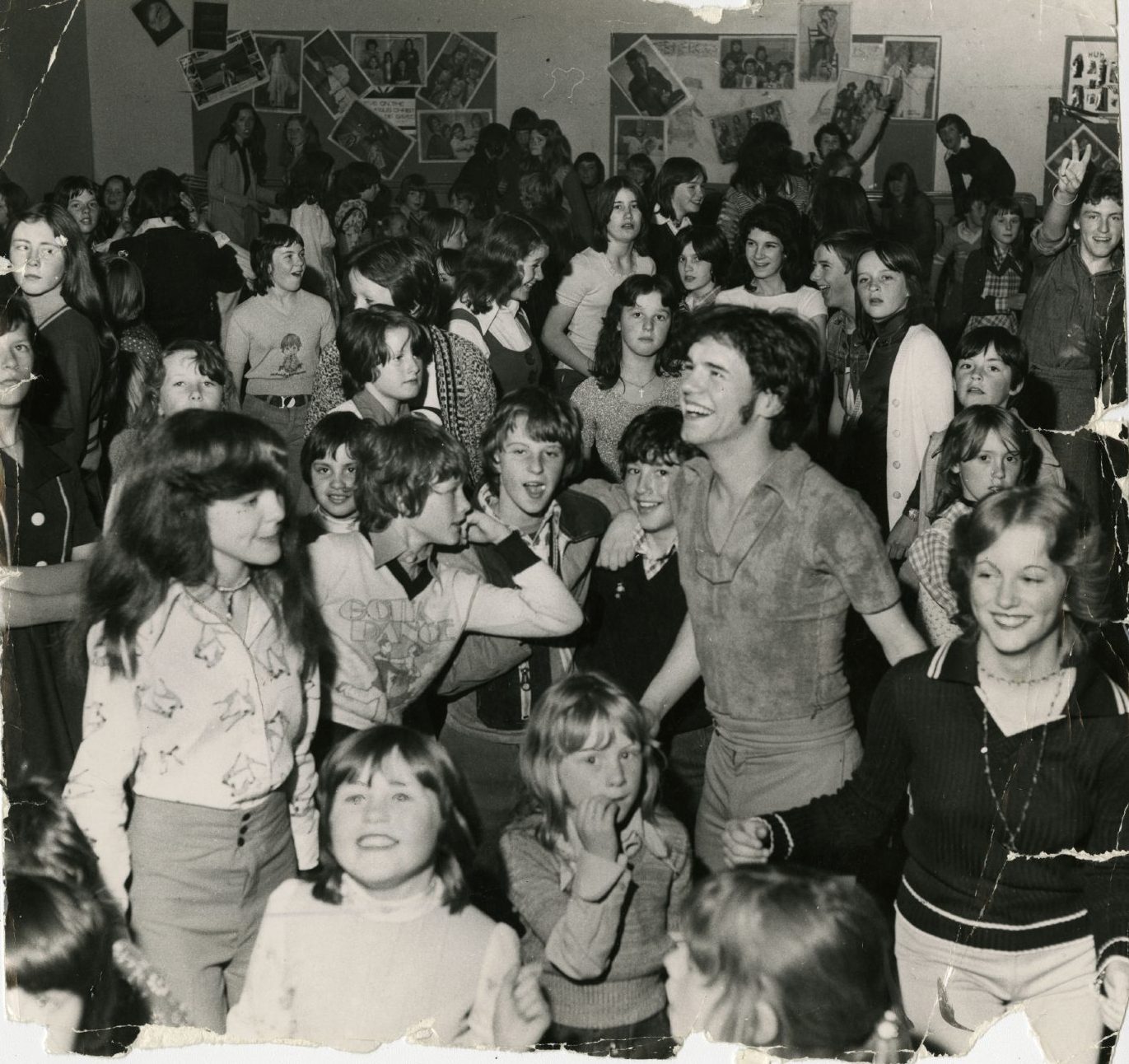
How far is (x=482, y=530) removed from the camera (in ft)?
8.06

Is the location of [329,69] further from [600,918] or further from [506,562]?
[600,918]

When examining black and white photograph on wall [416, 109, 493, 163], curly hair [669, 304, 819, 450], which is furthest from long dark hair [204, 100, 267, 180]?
curly hair [669, 304, 819, 450]

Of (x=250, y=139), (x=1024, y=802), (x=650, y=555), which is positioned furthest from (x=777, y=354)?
(x=250, y=139)

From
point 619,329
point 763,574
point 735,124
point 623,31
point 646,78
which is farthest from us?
point 735,124

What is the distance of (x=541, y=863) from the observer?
6.98 feet

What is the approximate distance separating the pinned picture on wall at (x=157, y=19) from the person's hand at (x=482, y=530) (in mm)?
1152

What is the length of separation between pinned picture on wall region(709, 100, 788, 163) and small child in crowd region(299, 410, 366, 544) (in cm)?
145

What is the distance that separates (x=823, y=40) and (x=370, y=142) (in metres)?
2.09

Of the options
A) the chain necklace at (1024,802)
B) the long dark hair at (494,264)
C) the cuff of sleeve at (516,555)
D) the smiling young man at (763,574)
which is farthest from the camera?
the long dark hair at (494,264)

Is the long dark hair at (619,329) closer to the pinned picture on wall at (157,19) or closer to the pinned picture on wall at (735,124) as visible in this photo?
the pinned picture on wall at (735,124)

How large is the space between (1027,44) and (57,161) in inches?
84.6

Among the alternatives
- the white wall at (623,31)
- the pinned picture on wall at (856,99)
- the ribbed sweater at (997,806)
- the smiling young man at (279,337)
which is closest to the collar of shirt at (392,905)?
the ribbed sweater at (997,806)

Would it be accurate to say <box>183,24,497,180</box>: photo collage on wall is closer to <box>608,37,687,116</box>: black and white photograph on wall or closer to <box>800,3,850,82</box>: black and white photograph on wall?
<box>608,37,687,116</box>: black and white photograph on wall

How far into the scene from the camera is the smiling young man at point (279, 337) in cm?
304
